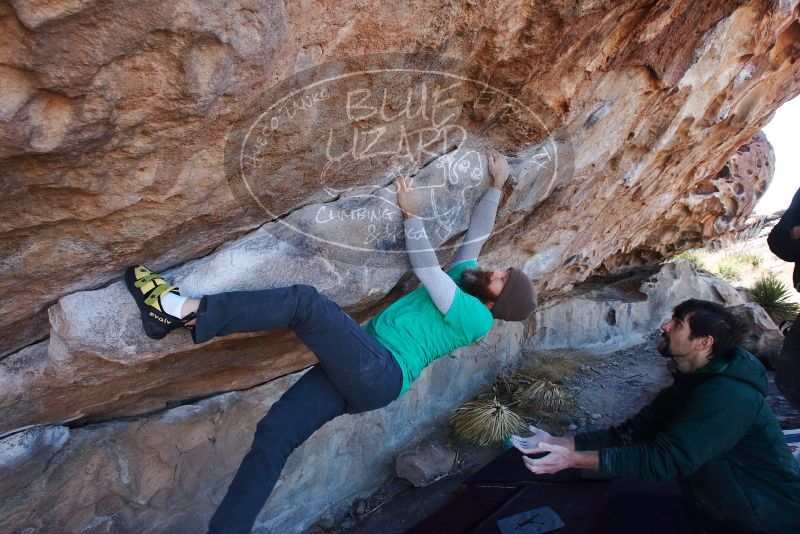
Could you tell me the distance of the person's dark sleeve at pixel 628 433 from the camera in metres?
2.98

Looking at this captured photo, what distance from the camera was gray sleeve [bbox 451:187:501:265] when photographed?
329 cm

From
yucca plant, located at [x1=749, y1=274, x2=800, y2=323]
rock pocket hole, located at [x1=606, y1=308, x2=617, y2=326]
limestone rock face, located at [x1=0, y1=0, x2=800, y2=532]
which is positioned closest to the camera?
limestone rock face, located at [x1=0, y1=0, x2=800, y2=532]

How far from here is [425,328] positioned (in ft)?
9.46

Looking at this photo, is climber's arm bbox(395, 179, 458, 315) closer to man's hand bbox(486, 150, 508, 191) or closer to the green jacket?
man's hand bbox(486, 150, 508, 191)

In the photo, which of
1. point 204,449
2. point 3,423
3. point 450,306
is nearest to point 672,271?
point 450,306

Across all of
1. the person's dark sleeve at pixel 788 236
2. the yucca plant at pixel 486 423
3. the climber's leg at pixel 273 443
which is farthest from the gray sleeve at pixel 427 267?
the yucca plant at pixel 486 423

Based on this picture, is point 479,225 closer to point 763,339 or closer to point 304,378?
point 304,378

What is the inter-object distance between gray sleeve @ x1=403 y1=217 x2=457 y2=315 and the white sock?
1188 mm

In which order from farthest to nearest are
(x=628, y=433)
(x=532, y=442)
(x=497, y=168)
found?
(x=497, y=168), (x=628, y=433), (x=532, y=442)

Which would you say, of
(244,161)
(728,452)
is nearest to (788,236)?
(728,452)

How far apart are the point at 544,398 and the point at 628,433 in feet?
8.91

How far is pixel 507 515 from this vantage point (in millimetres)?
3439

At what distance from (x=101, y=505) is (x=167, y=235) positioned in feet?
5.88

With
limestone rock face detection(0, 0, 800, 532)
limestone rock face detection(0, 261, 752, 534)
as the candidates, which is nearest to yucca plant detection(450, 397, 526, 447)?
limestone rock face detection(0, 261, 752, 534)
